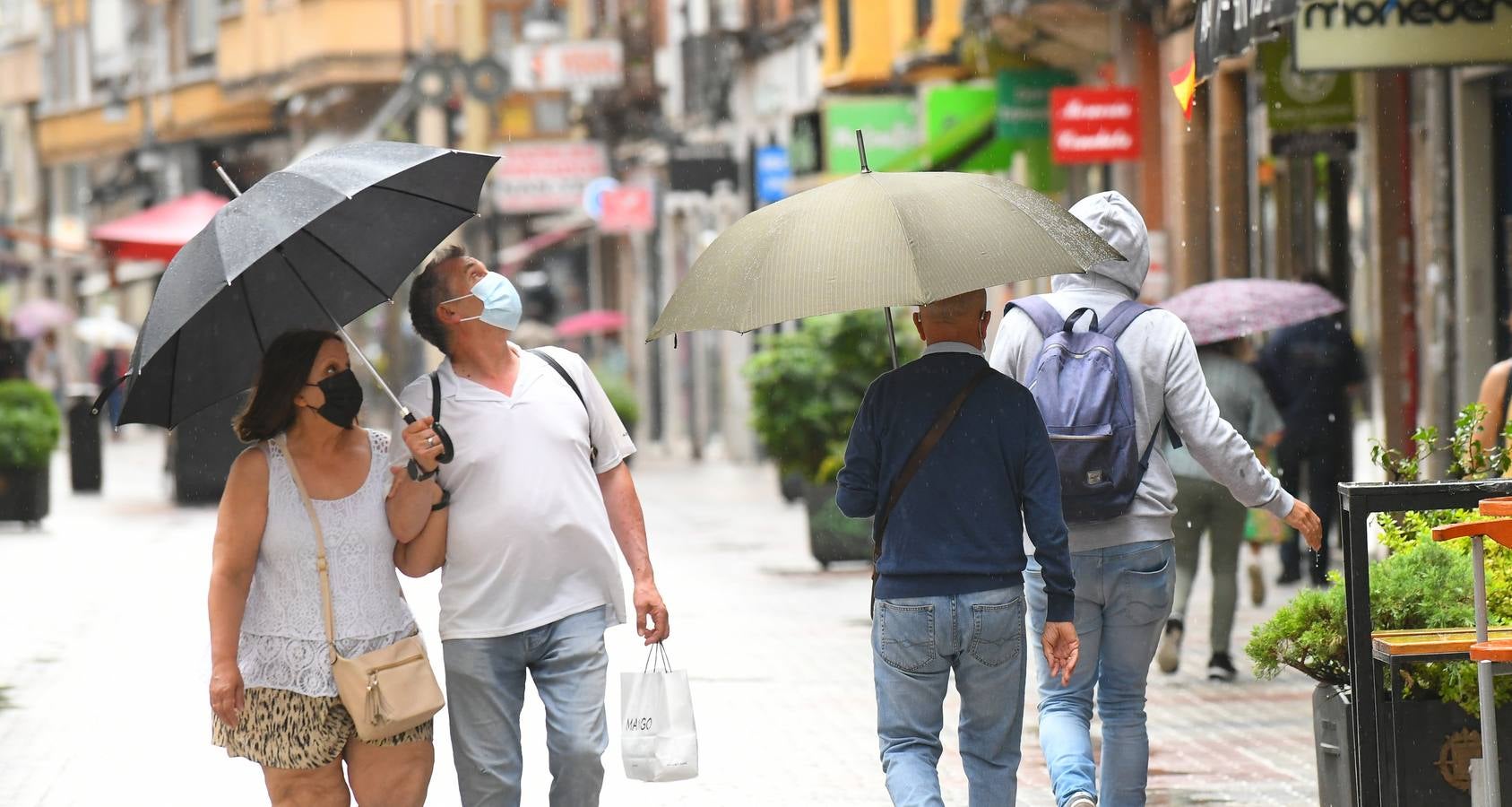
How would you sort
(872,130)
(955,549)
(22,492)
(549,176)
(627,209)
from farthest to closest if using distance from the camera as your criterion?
Answer: (549,176)
(627,209)
(872,130)
(22,492)
(955,549)

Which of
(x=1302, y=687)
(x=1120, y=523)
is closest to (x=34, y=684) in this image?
(x=1302, y=687)

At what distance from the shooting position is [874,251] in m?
5.90

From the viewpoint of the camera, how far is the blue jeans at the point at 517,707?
19.6 ft

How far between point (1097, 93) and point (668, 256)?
2130 cm

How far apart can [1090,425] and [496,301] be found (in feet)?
5.31

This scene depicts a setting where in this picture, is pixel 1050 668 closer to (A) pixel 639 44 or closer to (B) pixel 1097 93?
(B) pixel 1097 93

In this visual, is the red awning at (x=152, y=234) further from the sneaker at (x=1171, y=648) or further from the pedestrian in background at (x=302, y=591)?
the pedestrian in background at (x=302, y=591)

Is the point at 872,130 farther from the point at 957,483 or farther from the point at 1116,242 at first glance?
the point at 957,483

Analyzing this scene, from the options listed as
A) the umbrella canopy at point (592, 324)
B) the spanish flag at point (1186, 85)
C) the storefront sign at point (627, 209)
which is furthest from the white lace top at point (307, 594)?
the umbrella canopy at point (592, 324)

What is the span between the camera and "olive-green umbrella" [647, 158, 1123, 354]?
5.82 m

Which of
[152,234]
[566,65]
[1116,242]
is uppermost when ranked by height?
[566,65]

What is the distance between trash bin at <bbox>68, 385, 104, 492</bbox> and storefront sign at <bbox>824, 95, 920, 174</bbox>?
852 cm

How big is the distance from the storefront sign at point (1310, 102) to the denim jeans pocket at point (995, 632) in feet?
39.9

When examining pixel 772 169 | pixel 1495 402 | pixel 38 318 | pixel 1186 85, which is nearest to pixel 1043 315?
pixel 1186 85
